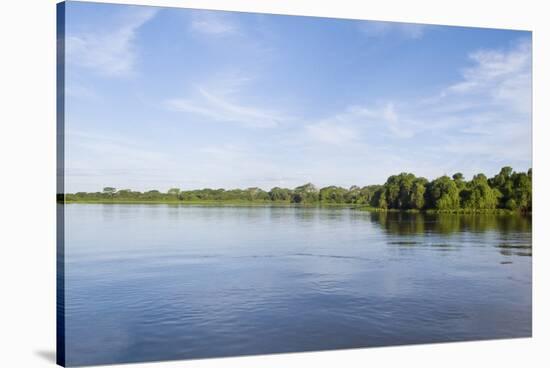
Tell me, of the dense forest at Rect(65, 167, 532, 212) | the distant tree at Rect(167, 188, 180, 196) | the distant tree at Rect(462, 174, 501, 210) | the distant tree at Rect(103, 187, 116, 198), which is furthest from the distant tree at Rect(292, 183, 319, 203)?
the distant tree at Rect(103, 187, 116, 198)

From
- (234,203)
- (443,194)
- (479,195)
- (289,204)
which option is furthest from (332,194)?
(479,195)

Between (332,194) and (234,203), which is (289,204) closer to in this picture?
(332,194)

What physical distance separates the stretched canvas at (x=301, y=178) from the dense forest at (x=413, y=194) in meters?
0.03

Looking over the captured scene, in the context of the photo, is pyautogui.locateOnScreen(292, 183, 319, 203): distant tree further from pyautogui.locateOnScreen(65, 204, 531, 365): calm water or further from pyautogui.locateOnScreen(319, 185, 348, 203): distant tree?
pyautogui.locateOnScreen(65, 204, 531, 365): calm water

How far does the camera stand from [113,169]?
31.8 ft

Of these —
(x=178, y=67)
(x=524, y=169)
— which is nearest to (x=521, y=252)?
(x=524, y=169)

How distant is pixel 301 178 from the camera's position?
1074cm

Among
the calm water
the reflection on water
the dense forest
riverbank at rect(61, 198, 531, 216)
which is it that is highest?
the dense forest

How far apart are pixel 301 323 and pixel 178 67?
4.01 m

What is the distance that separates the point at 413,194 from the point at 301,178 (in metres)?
1.87

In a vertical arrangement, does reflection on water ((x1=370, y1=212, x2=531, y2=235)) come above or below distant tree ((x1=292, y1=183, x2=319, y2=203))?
below

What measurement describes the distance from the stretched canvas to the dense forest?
3 cm

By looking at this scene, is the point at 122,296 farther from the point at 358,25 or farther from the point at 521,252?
the point at 521,252

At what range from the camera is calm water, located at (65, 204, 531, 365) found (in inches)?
350
